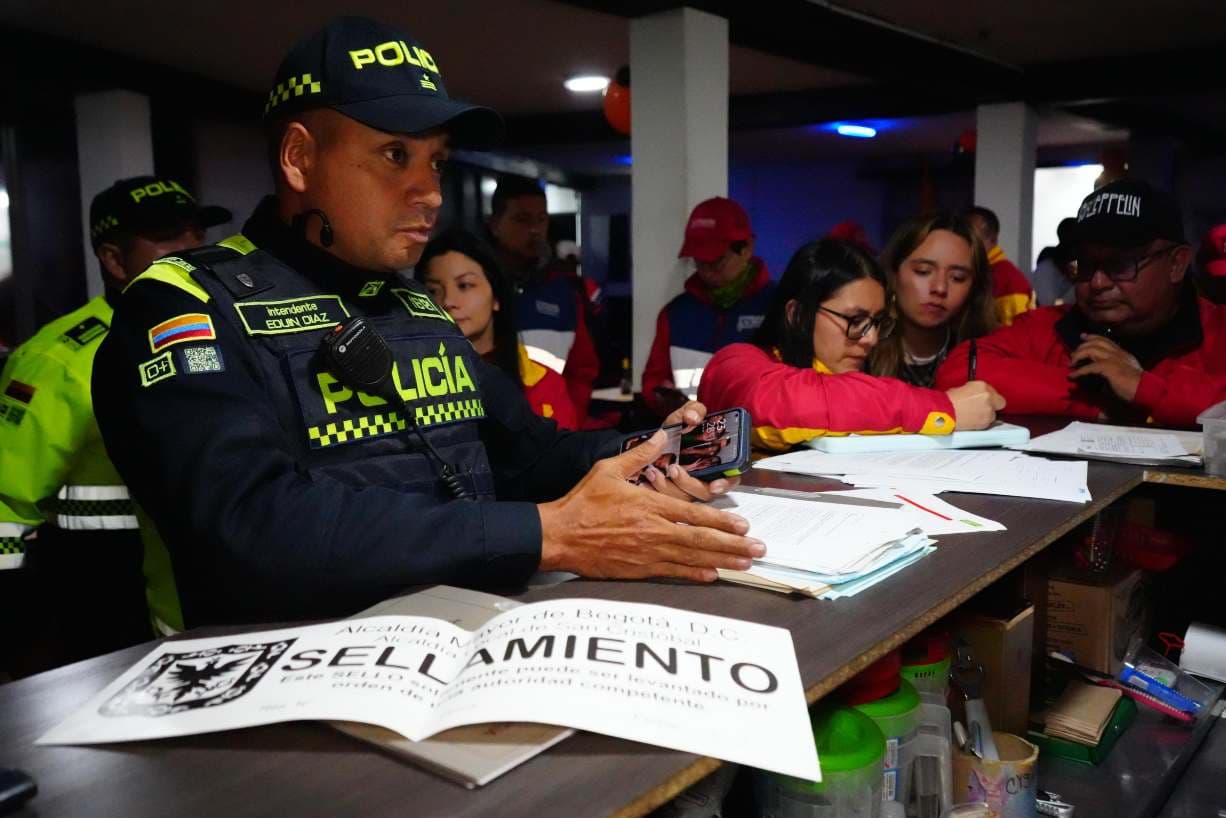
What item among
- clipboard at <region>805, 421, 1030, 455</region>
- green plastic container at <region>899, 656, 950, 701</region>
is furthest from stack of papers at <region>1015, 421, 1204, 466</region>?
green plastic container at <region>899, 656, 950, 701</region>

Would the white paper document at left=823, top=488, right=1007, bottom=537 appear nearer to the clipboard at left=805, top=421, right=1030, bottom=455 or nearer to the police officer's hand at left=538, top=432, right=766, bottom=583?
the police officer's hand at left=538, top=432, right=766, bottom=583

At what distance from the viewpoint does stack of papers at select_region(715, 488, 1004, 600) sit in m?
1.15

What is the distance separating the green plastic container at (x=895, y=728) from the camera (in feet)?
4.02

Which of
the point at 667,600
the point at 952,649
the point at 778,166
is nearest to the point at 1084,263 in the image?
the point at 952,649

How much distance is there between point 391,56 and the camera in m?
1.42

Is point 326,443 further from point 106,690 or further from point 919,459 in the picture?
point 919,459

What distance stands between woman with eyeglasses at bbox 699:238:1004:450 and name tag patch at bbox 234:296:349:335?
1.10 m

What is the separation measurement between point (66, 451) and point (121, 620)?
433mm

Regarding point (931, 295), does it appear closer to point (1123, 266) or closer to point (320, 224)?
point (1123, 266)

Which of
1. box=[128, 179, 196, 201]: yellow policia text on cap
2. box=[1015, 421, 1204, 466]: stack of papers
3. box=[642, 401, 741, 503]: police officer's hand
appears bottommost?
box=[1015, 421, 1204, 466]: stack of papers

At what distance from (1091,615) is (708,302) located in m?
2.68

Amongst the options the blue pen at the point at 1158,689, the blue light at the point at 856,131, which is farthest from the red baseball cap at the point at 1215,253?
the blue light at the point at 856,131

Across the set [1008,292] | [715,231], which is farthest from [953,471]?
[1008,292]

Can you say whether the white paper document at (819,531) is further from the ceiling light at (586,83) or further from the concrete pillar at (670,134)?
the ceiling light at (586,83)
